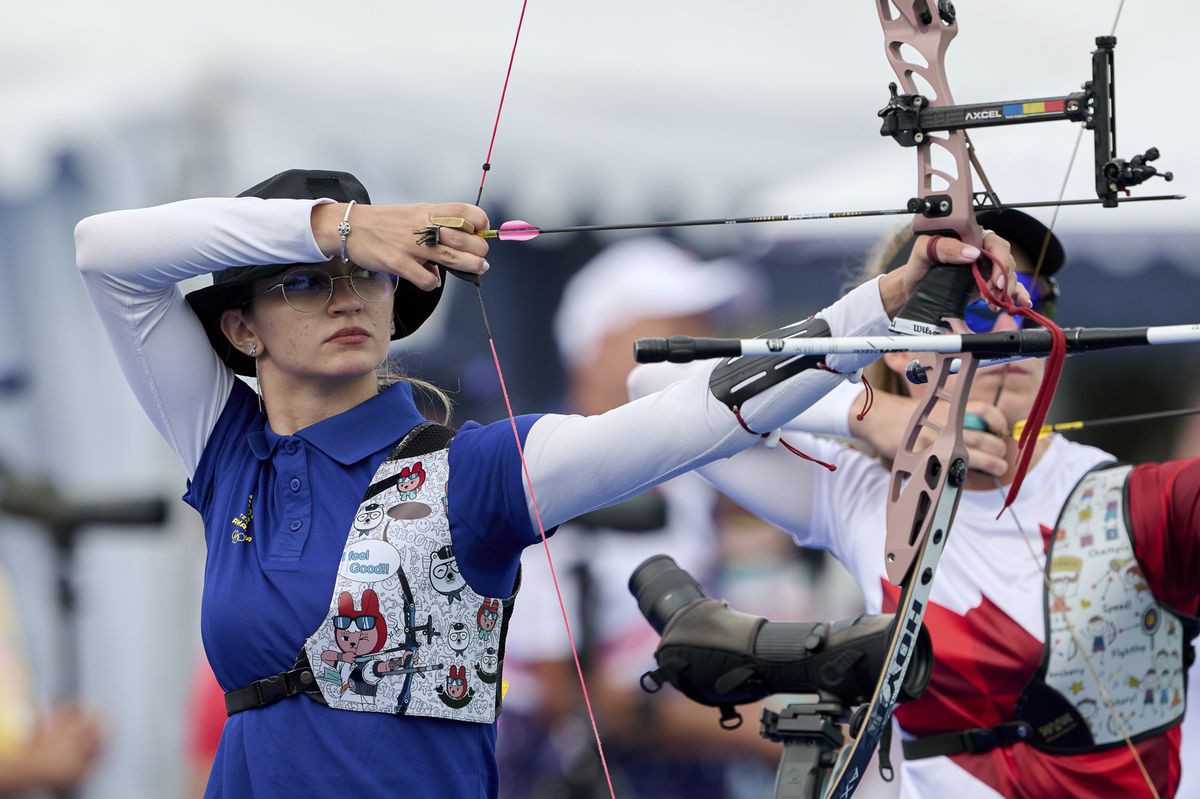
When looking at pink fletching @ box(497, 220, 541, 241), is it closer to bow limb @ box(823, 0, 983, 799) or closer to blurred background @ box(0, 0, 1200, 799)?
bow limb @ box(823, 0, 983, 799)

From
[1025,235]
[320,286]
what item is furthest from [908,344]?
[1025,235]

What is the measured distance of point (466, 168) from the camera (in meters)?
3.78

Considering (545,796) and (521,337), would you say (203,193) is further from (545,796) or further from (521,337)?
(545,796)

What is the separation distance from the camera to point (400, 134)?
147 inches

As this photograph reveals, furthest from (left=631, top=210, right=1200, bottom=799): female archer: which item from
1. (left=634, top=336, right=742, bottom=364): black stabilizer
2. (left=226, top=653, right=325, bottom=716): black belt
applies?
(left=226, top=653, right=325, bottom=716): black belt

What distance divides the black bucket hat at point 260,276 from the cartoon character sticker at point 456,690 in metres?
0.47

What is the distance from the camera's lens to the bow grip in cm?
162

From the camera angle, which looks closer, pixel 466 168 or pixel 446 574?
pixel 446 574

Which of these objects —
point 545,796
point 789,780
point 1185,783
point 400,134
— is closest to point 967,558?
point 1185,783

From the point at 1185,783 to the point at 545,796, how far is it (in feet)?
5.50

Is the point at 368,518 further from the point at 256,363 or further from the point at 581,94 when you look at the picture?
the point at 581,94

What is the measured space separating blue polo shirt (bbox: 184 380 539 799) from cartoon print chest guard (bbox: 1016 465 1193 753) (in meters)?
0.88

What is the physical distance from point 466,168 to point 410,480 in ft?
6.85

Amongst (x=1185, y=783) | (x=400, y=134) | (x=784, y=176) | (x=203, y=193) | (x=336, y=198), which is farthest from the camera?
(x=784, y=176)
